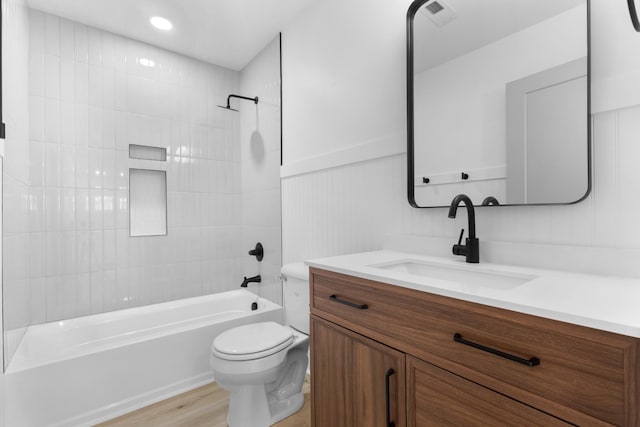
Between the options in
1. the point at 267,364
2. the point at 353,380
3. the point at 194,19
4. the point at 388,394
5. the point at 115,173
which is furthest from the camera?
the point at 115,173

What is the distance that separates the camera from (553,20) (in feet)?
3.25

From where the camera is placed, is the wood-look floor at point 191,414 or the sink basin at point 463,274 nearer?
the sink basin at point 463,274

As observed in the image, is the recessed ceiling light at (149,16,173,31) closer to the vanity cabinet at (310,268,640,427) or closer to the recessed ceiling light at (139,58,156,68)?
the recessed ceiling light at (139,58,156,68)

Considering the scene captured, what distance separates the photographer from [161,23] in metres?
2.22

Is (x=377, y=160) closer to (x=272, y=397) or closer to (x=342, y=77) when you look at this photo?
(x=342, y=77)

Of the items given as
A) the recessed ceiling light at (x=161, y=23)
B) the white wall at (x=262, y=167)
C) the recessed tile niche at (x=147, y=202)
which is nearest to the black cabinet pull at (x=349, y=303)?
the white wall at (x=262, y=167)

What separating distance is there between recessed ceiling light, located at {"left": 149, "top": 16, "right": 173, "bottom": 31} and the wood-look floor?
8.36 feet

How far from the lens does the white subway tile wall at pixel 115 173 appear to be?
2.06 metres

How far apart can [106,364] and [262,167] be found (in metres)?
1.70

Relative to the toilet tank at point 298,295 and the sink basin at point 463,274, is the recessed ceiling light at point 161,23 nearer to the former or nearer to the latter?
the toilet tank at point 298,295

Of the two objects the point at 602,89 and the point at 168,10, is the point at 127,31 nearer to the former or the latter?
the point at 168,10

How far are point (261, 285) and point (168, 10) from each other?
7.10 ft

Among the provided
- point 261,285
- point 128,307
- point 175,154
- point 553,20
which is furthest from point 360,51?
point 128,307

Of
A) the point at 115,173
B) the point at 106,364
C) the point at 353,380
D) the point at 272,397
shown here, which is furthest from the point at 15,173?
the point at 353,380
